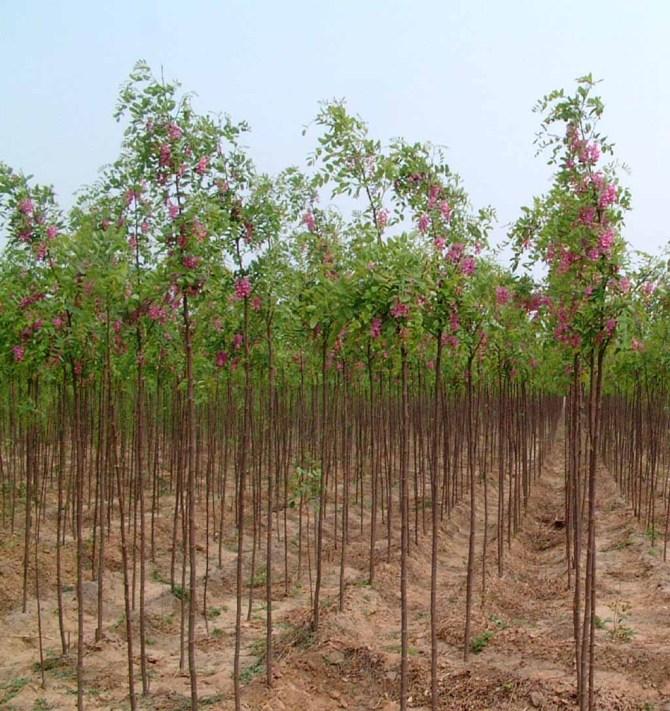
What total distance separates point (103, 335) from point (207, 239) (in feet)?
4.50

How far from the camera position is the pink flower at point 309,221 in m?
8.98

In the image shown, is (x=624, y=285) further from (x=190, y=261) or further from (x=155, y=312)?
(x=155, y=312)

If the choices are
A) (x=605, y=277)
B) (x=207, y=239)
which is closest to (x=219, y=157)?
(x=207, y=239)

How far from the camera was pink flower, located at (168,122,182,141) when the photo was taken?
238 inches

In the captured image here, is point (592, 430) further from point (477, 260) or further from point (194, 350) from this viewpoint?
point (194, 350)

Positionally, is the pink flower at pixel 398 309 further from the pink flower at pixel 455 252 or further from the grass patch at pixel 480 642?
the grass patch at pixel 480 642

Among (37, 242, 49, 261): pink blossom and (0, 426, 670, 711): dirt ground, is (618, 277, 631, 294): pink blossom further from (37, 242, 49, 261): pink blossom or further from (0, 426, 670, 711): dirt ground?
(37, 242, 49, 261): pink blossom

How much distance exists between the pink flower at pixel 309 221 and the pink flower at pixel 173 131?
3044 millimetres

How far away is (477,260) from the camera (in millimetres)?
7109

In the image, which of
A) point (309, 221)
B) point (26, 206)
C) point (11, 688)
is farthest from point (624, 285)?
point (11, 688)

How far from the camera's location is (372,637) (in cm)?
870

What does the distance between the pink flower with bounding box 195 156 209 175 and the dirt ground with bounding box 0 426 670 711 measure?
4528 mm

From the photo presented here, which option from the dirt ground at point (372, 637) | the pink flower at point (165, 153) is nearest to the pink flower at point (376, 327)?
the pink flower at point (165, 153)

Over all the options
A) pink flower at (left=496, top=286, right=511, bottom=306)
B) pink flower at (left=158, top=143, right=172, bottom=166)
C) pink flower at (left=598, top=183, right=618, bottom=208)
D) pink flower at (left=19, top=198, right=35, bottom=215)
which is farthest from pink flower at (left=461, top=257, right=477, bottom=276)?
pink flower at (left=19, top=198, right=35, bottom=215)
